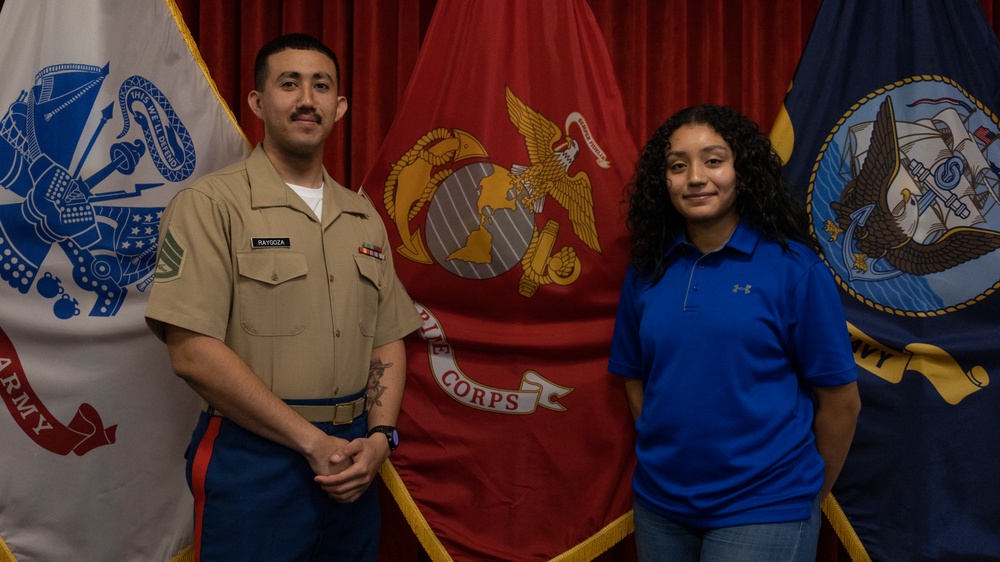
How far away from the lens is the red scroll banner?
1723 millimetres

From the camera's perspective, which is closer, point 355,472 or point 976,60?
point 355,472

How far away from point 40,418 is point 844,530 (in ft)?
7.17

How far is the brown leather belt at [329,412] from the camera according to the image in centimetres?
160

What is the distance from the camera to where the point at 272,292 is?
5.18 feet

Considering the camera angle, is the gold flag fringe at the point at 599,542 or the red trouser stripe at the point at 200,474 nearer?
the red trouser stripe at the point at 200,474

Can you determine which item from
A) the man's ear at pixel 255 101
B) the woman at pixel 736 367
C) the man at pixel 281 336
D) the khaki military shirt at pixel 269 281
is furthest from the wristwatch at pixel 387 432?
→ the man's ear at pixel 255 101

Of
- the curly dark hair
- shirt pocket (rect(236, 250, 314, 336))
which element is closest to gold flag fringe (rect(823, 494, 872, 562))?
the curly dark hair

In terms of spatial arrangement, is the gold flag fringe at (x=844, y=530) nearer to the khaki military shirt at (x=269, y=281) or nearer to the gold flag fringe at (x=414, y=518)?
the gold flag fringe at (x=414, y=518)

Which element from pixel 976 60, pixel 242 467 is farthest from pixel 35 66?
pixel 976 60

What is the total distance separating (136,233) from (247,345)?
59cm

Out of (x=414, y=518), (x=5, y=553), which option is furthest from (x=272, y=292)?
(x=5, y=553)

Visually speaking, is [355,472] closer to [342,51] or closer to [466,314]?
[466,314]

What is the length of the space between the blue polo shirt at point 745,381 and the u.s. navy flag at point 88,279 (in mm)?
1332

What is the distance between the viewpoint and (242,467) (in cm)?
153
